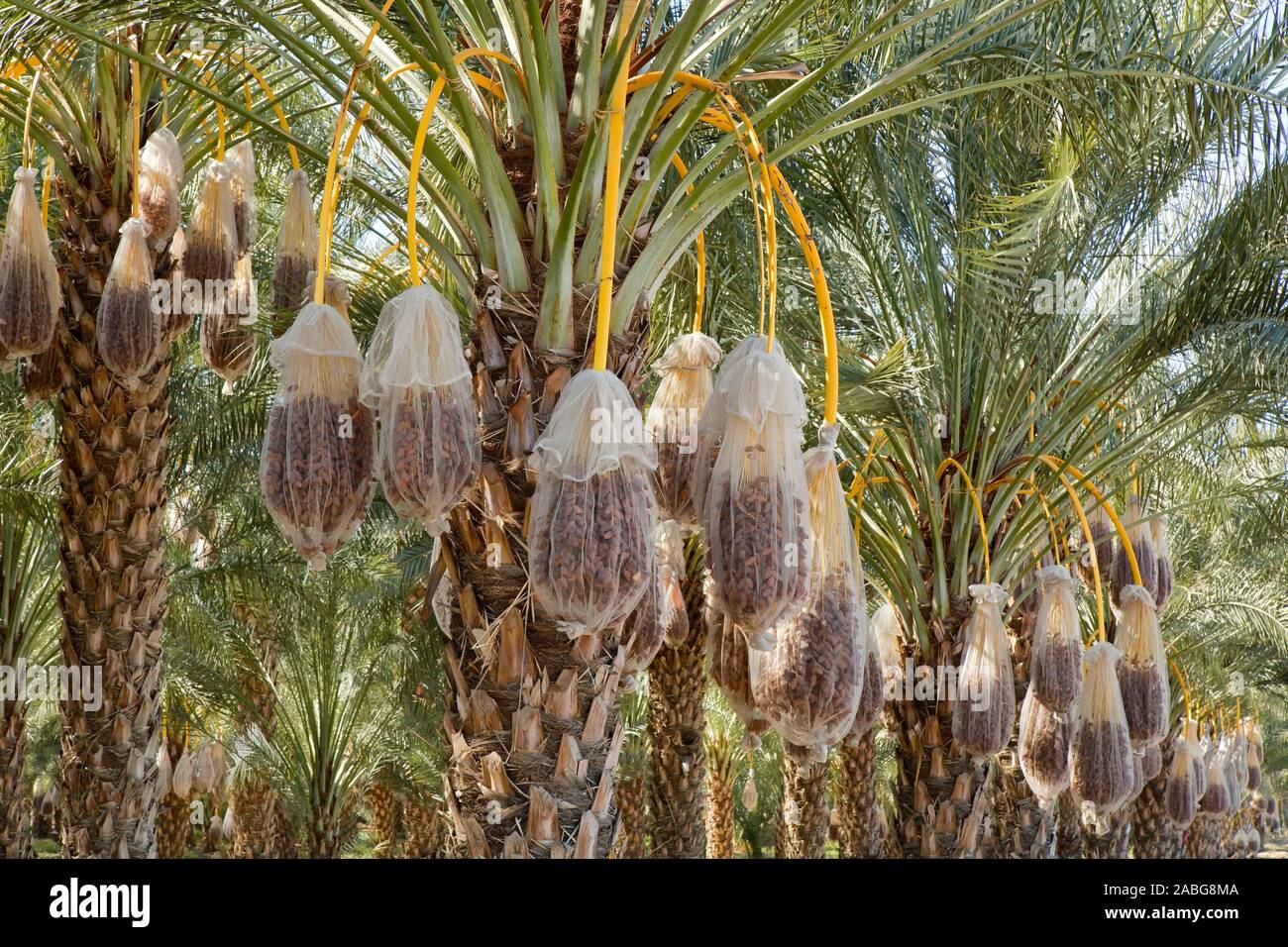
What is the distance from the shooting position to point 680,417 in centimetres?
317

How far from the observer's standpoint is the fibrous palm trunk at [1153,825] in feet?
47.6

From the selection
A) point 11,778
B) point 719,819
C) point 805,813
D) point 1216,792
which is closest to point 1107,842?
point 1216,792

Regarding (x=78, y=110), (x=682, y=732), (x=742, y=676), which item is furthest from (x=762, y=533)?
(x=682, y=732)

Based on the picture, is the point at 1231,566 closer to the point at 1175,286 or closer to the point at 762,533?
the point at 1175,286

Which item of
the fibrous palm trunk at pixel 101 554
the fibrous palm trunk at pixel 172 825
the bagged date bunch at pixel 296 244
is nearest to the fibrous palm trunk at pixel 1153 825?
the fibrous palm trunk at pixel 172 825

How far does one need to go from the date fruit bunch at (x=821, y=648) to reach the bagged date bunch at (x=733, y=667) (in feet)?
0.46

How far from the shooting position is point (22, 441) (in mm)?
7910

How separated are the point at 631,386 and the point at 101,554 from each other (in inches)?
141

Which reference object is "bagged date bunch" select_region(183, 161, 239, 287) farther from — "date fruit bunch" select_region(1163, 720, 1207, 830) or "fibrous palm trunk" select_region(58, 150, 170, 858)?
"date fruit bunch" select_region(1163, 720, 1207, 830)

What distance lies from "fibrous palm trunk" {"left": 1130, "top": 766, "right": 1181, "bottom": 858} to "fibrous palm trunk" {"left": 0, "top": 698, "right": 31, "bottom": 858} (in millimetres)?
12075

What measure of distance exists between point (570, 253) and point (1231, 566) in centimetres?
1338

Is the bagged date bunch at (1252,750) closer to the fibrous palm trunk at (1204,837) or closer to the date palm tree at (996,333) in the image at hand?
the fibrous palm trunk at (1204,837)

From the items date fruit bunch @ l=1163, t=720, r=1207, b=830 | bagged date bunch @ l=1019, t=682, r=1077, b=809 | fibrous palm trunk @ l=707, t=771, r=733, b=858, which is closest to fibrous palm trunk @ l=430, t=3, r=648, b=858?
bagged date bunch @ l=1019, t=682, r=1077, b=809

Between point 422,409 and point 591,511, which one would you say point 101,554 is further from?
point 591,511
